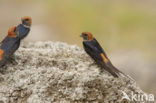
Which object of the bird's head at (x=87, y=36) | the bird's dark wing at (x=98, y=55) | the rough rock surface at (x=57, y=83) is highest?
the bird's head at (x=87, y=36)

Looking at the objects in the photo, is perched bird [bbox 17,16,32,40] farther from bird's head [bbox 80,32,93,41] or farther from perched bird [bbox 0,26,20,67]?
bird's head [bbox 80,32,93,41]

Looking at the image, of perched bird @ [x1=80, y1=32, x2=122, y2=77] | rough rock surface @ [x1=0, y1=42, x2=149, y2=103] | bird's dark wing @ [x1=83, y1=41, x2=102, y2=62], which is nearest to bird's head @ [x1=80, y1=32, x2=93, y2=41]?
perched bird @ [x1=80, y1=32, x2=122, y2=77]

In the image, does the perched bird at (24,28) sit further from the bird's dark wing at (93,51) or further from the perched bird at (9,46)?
the bird's dark wing at (93,51)

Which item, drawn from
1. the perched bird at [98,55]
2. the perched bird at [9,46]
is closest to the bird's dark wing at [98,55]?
the perched bird at [98,55]

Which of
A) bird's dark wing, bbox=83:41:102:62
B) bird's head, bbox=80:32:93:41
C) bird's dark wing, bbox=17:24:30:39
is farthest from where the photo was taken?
bird's dark wing, bbox=17:24:30:39

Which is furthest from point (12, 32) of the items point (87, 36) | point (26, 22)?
point (87, 36)

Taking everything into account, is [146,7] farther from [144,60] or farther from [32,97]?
[32,97]
